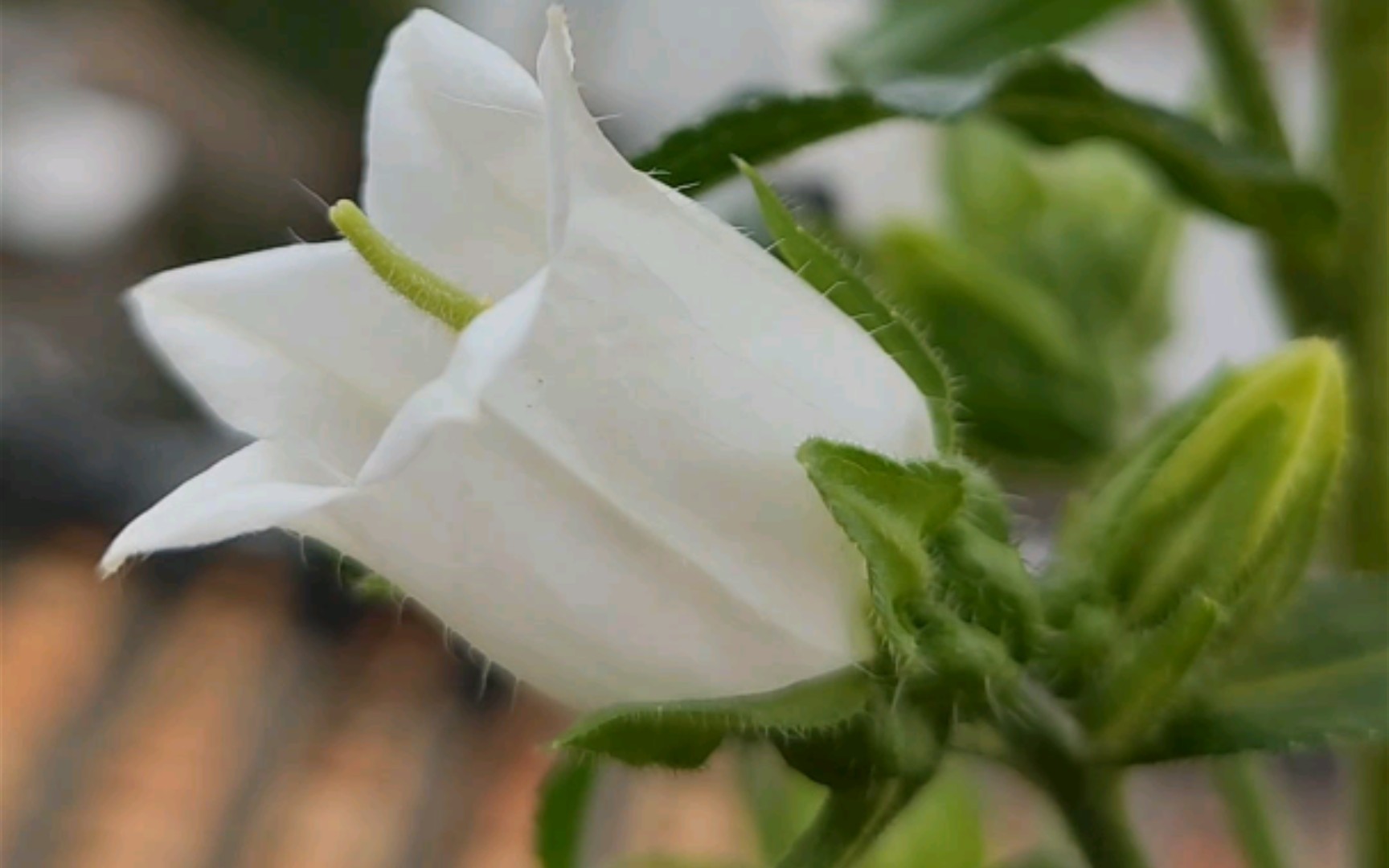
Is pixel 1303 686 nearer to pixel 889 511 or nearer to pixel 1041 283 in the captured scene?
pixel 889 511

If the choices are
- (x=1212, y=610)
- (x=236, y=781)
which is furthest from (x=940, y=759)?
(x=236, y=781)

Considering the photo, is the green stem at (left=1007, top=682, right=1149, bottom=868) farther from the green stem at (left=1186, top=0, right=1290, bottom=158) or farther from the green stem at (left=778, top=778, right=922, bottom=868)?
the green stem at (left=1186, top=0, right=1290, bottom=158)

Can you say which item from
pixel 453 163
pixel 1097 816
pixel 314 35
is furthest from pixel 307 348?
pixel 314 35

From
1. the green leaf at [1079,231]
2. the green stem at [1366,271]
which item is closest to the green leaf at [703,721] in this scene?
the green stem at [1366,271]

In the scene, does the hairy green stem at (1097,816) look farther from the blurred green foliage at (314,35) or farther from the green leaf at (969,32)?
the blurred green foliage at (314,35)

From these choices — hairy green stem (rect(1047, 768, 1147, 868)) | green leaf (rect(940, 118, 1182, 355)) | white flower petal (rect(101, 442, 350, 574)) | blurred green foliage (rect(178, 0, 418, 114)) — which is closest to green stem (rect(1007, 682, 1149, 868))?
hairy green stem (rect(1047, 768, 1147, 868))

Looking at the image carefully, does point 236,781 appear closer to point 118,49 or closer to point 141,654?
point 141,654

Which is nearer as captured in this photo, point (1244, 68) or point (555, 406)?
point (555, 406)
